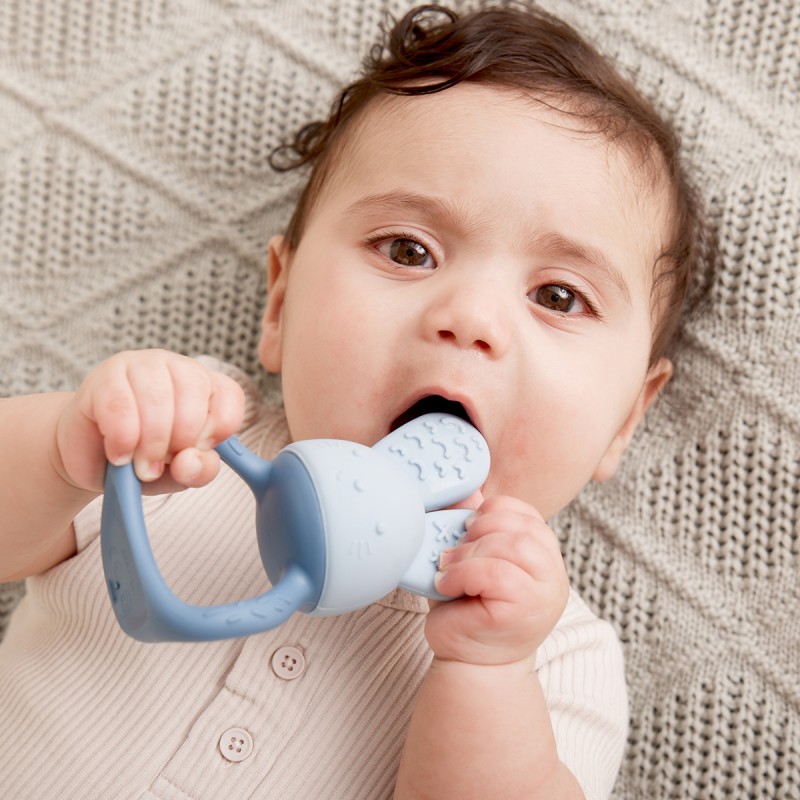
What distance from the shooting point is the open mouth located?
3.04 feet

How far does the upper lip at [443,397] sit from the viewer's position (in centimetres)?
89

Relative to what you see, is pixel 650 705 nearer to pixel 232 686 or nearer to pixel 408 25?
pixel 232 686

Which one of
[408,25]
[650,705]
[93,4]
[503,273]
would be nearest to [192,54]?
[93,4]

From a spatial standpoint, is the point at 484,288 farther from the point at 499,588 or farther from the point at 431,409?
the point at 499,588

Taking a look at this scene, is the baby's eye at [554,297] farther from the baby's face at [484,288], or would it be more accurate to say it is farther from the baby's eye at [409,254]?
the baby's eye at [409,254]

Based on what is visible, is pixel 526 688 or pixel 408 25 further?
pixel 408 25

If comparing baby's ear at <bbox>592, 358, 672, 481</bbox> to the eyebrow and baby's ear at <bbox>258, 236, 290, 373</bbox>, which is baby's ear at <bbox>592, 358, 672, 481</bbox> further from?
baby's ear at <bbox>258, 236, 290, 373</bbox>

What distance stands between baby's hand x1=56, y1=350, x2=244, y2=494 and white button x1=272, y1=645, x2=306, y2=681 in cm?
25

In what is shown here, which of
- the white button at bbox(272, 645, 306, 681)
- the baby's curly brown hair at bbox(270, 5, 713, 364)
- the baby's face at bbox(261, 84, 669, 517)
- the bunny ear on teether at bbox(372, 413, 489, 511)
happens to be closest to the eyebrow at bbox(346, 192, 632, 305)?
the baby's face at bbox(261, 84, 669, 517)

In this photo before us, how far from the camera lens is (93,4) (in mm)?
1366

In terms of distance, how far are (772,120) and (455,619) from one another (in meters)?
0.89

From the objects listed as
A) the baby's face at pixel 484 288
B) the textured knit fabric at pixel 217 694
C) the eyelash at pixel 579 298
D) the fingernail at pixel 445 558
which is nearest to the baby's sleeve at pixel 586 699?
the textured knit fabric at pixel 217 694

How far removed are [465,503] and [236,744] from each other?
0.33m

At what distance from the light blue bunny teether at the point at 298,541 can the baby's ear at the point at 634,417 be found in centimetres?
45
